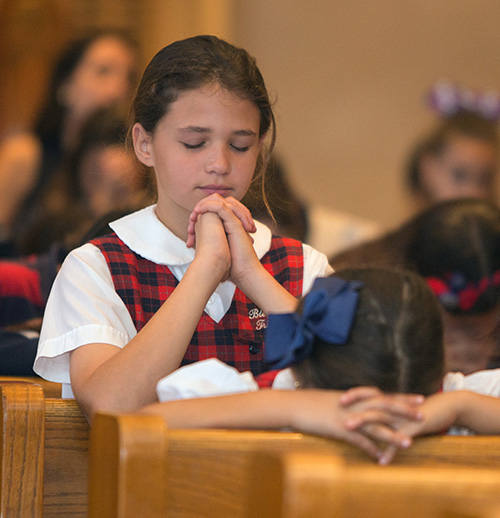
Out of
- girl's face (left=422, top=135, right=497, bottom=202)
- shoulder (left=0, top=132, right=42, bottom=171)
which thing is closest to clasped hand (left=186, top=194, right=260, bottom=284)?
shoulder (left=0, top=132, right=42, bottom=171)

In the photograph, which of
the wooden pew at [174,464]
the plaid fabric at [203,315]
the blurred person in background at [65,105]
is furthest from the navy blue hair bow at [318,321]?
the blurred person in background at [65,105]

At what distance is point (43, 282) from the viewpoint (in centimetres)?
201

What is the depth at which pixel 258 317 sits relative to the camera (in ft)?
4.85

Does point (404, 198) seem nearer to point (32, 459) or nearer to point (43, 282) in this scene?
point (43, 282)

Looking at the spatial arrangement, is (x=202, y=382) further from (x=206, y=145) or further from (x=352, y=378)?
(x=206, y=145)

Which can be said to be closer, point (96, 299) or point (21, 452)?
point (21, 452)

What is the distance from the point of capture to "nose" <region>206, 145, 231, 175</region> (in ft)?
4.42

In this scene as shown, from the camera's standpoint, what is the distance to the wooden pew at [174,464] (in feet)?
2.84

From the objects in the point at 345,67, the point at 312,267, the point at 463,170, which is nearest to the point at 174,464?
the point at 312,267

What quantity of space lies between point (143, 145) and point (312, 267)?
0.35 m

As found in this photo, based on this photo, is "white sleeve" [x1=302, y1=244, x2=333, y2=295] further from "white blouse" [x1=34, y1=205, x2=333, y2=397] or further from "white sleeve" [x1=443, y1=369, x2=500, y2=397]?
"white sleeve" [x1=443, y1=369, x2=500, y2=397]

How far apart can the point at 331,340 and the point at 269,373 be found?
0.28 m

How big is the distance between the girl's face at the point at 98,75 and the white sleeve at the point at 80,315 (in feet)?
6.61

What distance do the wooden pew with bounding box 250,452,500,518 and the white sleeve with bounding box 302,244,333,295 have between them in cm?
76
